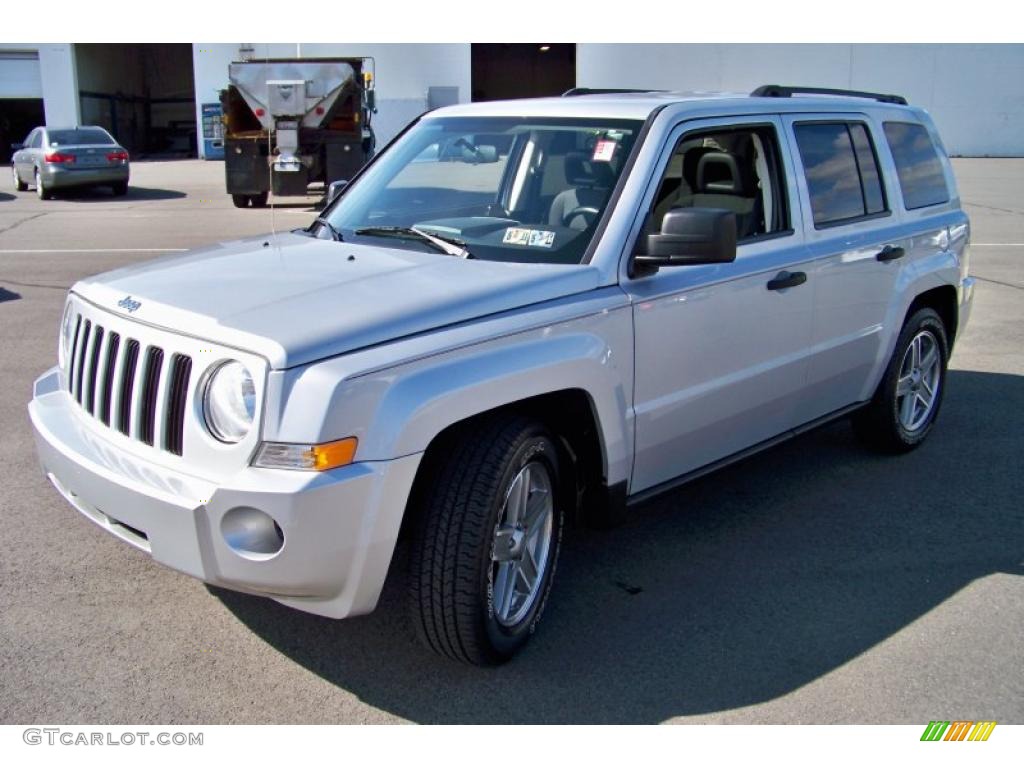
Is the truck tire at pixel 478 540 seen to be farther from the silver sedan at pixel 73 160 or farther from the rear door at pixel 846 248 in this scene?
the silver sedan at pixel 73 160

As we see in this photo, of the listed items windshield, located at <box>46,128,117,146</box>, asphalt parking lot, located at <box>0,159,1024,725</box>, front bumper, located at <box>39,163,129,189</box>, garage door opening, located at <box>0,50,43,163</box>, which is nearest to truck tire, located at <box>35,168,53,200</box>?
front bumper, located at <box>39,163,129,189</box>

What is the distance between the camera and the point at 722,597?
419 cm

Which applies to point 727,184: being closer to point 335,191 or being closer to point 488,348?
point 488,348

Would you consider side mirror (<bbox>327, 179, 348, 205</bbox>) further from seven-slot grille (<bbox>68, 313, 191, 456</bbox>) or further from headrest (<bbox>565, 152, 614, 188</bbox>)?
seven-slot grille (<bbox>68, 313, 191, 456</bbox>)

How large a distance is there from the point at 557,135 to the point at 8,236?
14285 millimetres

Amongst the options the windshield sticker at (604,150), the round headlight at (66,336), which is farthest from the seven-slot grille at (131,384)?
the windshield sticker at (604,150)

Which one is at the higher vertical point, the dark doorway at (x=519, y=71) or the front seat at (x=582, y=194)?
the dark doorway at (x=519, y=71)

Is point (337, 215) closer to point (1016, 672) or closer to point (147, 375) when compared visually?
point (147, 375)

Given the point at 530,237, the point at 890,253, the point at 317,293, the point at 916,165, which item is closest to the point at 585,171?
the point at 530,237

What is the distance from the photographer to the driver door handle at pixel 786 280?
455 centimetres

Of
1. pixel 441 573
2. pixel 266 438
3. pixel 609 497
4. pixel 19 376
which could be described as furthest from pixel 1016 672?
pixel 19 376

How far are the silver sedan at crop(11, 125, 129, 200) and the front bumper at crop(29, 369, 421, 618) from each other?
21866mm

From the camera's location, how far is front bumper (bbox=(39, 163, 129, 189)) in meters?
22.9

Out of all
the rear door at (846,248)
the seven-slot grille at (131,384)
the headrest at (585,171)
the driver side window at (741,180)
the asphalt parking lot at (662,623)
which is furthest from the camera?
the rear door at (846,248)
